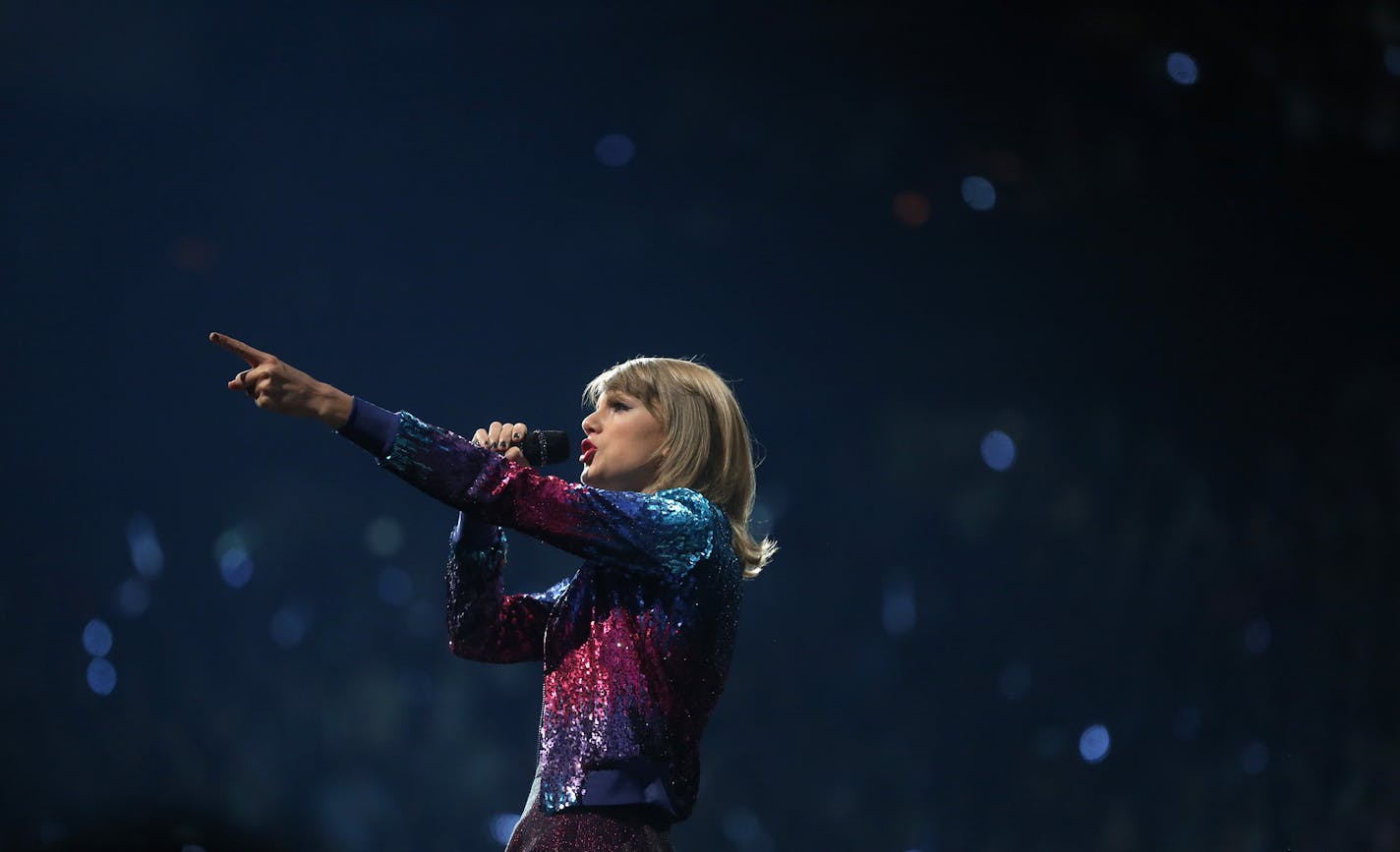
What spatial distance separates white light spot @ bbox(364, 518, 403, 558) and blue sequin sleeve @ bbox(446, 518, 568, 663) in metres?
0.70

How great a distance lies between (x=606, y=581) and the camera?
148 cm

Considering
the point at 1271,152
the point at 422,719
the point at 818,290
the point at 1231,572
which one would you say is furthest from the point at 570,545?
the point at 1271,152

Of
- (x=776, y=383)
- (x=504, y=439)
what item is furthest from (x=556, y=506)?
(x=776, y=383)

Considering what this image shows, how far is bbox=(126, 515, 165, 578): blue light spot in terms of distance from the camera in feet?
7.07

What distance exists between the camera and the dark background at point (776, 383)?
2.16 m

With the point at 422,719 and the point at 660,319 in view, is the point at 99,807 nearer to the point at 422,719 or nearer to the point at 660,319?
the point at 422,719

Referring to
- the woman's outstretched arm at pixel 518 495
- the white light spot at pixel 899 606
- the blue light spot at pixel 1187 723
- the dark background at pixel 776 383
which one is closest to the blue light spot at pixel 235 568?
the dark background at pixel 776 383

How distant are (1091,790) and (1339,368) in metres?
1.10

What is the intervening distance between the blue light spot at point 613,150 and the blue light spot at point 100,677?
3.82ft

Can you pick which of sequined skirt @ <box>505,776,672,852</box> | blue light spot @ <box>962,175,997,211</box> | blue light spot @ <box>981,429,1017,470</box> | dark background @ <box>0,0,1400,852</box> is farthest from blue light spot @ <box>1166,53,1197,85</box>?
sequined skirt @ <box>505,776,672,852</box>

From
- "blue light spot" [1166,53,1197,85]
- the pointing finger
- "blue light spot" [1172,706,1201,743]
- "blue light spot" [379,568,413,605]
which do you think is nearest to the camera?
the pointing finger

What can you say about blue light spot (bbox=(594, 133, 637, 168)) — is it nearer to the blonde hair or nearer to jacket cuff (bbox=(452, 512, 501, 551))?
the blonde hair

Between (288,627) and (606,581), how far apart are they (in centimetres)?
93

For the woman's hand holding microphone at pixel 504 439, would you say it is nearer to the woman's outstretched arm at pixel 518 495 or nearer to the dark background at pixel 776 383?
the woman's outstretched arm at pixel 518 495
